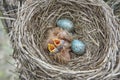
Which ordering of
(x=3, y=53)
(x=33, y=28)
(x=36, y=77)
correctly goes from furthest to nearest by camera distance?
(x=3, y=53)
(x=33, y=28)
(x=36, y=77)

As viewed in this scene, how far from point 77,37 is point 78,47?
0.11 meters

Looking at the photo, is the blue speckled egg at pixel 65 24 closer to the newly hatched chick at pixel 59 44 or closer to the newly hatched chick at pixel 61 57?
the newly hatched chick at pixel 59 44

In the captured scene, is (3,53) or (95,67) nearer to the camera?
(95,67)

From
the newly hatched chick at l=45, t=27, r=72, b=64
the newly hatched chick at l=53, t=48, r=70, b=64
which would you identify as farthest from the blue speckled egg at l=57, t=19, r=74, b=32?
the newly hatched chick at l=53, t=48, r=70, b=64

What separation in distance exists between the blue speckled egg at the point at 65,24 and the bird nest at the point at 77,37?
3 centimetres

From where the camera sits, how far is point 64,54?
343 centimetres

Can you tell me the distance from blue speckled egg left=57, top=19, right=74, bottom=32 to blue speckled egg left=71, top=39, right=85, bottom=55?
9 centimetres

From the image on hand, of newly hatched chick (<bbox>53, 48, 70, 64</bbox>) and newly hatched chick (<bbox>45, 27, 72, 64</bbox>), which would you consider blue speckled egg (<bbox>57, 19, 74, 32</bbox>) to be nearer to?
newly hatched chick (<bbox>45, 27, 72, 64</bbox>)

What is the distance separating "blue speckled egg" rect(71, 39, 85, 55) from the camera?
3.43m

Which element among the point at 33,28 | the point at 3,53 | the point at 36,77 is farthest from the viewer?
the point at 3,53

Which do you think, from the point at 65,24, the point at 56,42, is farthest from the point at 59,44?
the point at 65,24

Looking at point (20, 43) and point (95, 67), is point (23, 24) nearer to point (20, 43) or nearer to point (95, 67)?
point (20, 43)

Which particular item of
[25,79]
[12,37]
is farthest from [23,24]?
[25,79]

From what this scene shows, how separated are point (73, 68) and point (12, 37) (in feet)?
1.30
